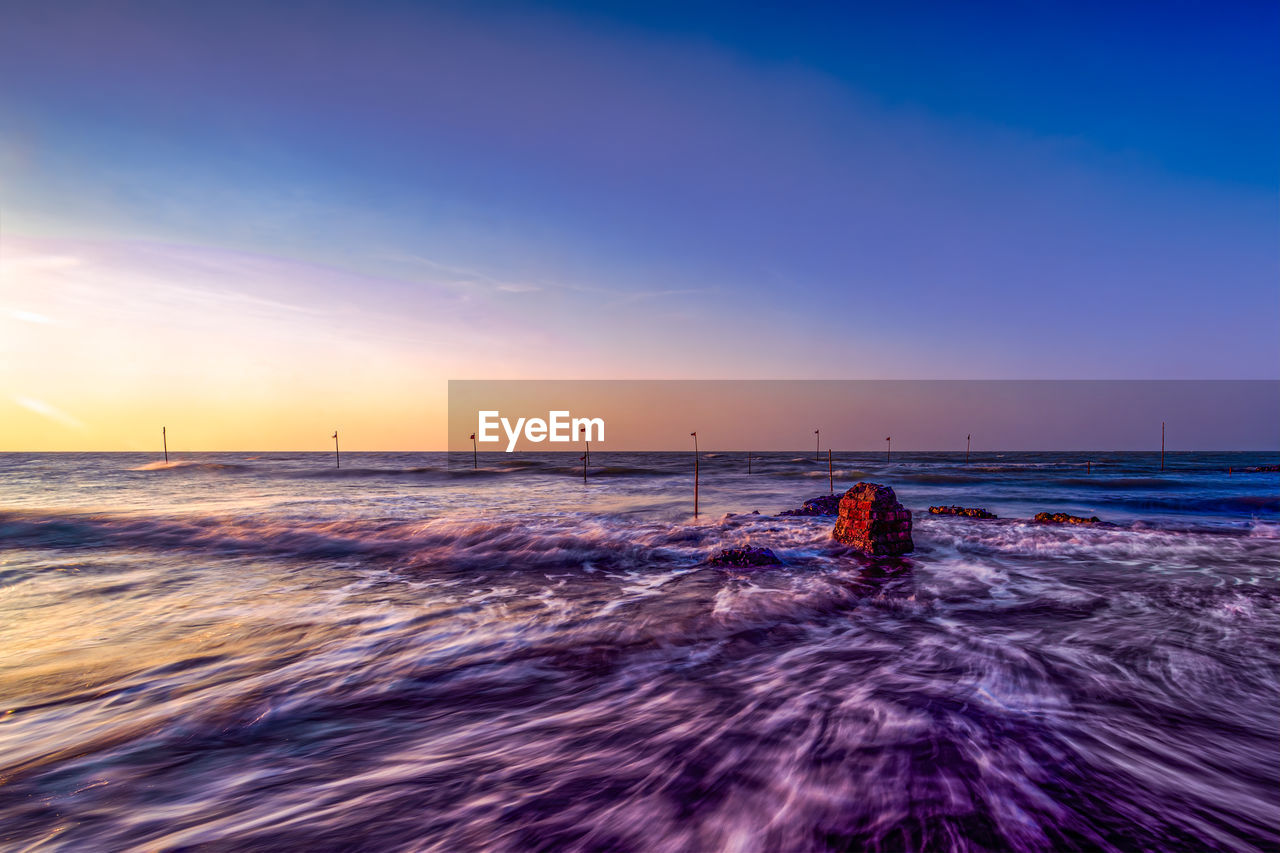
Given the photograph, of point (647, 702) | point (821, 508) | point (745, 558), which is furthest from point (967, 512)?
point (647, 702)

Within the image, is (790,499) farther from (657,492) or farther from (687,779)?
(687,779)

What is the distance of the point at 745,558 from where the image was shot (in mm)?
13422

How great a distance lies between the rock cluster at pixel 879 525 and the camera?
1442 centimetres

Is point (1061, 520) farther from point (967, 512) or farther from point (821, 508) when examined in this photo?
point (821, 508)

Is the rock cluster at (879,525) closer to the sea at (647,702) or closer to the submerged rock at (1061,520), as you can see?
the sea at (647,702)

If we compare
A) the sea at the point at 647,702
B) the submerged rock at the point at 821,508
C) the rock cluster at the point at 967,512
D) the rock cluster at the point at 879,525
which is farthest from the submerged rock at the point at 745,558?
the rock cluster at the point at 967,512

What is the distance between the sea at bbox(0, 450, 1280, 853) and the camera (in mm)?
3896

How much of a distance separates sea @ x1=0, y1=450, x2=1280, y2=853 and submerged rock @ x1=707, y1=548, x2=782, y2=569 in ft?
1.37

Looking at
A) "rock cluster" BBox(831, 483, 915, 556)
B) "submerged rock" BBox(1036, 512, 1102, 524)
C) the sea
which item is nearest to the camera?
the sea

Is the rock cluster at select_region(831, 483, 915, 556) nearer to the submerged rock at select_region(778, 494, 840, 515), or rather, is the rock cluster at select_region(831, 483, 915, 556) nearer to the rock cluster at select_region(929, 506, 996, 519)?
the submerged rock at select_region(778, 494, 840, 515)

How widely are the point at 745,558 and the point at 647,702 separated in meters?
7.80

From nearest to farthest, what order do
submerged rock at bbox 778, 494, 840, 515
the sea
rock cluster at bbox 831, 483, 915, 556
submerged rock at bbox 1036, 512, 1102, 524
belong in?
the sea → rock cluster at bbox 831, 483, 915, 556 → submerged rock at bbox 1036, 512, 1102, 524 → submerged rock at bbox 778, 494, 840, 515

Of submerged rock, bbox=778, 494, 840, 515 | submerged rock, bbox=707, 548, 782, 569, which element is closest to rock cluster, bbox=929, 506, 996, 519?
submerged rock, bbox=778, 494, 840, 515

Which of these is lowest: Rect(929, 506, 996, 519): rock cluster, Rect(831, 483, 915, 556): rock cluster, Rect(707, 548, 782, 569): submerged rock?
Rect(929, 506, 996, 519): rock cluster
